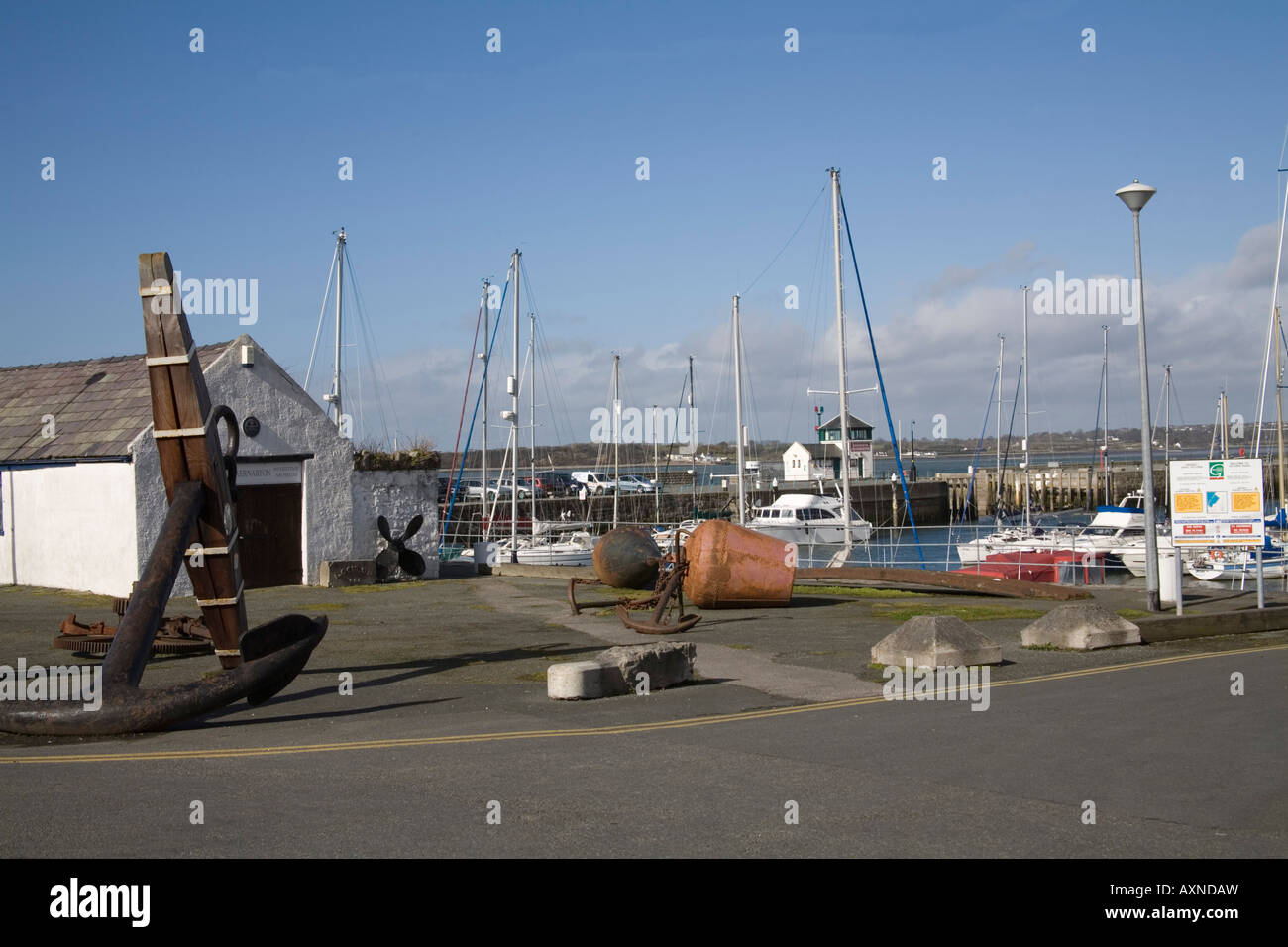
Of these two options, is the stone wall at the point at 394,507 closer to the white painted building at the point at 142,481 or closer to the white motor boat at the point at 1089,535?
the white painted building at the point at 142,481

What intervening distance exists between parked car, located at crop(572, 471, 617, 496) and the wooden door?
57711 millimetres

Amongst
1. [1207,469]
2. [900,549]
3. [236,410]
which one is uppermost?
[236,410]

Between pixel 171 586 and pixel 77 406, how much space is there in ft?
61.7

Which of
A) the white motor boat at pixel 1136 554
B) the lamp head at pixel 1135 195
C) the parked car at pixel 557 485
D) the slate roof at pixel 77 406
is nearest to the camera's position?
the lamp head at pixel 1135 195

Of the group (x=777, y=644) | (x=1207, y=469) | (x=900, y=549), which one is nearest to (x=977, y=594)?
(x=1207, y=469)

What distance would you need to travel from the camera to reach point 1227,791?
8.24 m

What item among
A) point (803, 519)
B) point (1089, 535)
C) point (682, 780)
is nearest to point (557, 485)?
point (803, 519)

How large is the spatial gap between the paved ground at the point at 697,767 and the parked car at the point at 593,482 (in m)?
71.5

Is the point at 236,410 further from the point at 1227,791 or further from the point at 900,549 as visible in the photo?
the point at 900,549

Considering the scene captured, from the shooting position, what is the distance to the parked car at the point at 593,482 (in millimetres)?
88550

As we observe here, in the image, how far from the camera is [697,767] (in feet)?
30.3

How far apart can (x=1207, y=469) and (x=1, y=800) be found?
17.5 metres

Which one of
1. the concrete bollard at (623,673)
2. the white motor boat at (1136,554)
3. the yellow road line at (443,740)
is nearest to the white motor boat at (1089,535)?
the white motor boat at (1136,554)
